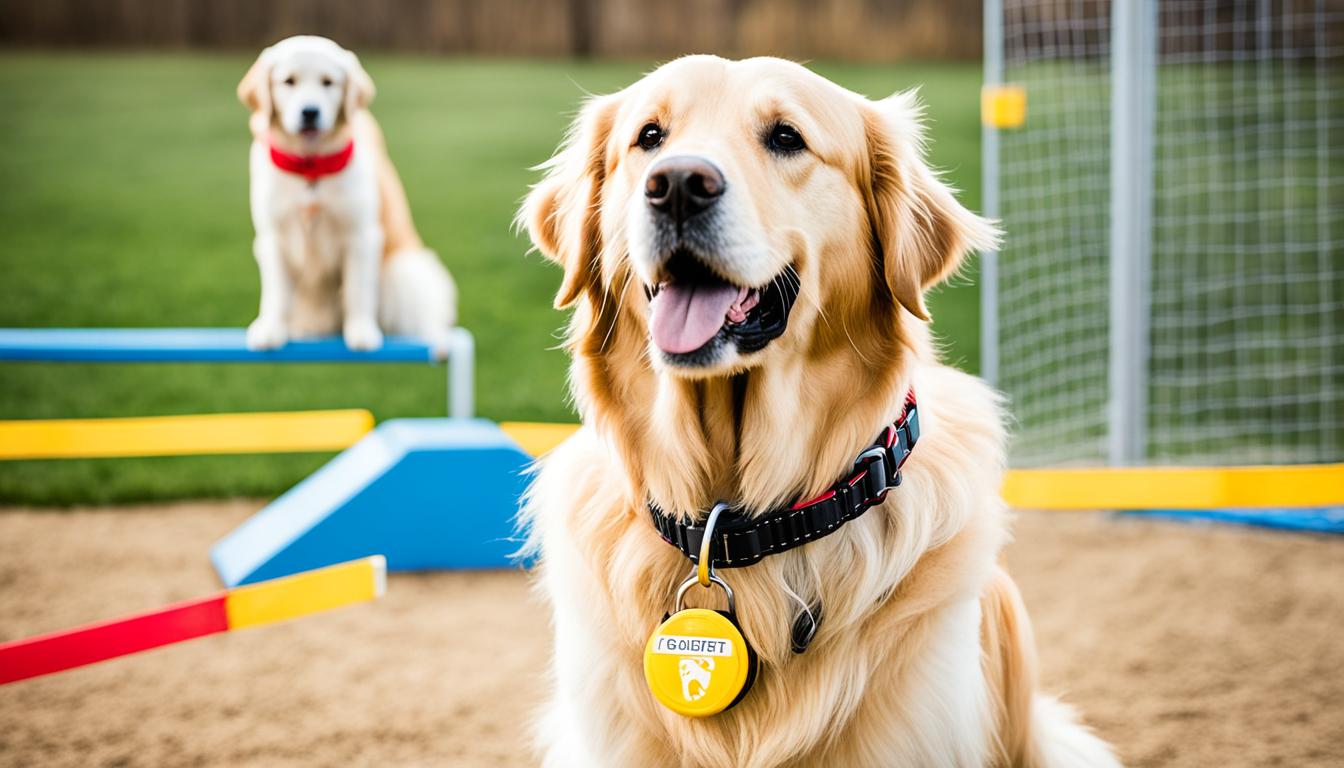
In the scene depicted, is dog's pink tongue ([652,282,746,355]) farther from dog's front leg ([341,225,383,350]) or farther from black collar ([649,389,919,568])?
dog's front leg ([341,225,383,350])

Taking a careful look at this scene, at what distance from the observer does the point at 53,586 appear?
3.80 meters

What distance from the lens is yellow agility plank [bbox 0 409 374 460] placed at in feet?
13.5

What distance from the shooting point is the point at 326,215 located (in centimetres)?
429

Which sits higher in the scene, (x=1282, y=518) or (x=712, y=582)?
(x=712, y=582)

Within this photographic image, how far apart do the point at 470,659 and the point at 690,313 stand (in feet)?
5.83

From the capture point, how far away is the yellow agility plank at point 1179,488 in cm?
313

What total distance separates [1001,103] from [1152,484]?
2097mm

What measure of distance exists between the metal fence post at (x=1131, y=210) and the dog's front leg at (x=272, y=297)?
10.2 feet

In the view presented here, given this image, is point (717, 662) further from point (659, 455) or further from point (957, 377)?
point (957, 377)

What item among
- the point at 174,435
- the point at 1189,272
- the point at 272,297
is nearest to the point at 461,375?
the point at 272,297

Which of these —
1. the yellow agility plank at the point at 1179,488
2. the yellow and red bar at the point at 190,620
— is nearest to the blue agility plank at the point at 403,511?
the yellow and red bar at the point at 190,620

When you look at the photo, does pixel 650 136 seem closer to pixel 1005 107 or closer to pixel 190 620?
pixel 190 620

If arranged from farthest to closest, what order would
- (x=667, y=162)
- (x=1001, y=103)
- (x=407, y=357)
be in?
1. (x=1001, y=103)
2. (x=407, y=357)
3. (x=667, y=162)

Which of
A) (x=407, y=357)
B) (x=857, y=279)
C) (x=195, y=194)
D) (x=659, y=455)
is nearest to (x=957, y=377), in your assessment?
(x=857, y=279)
